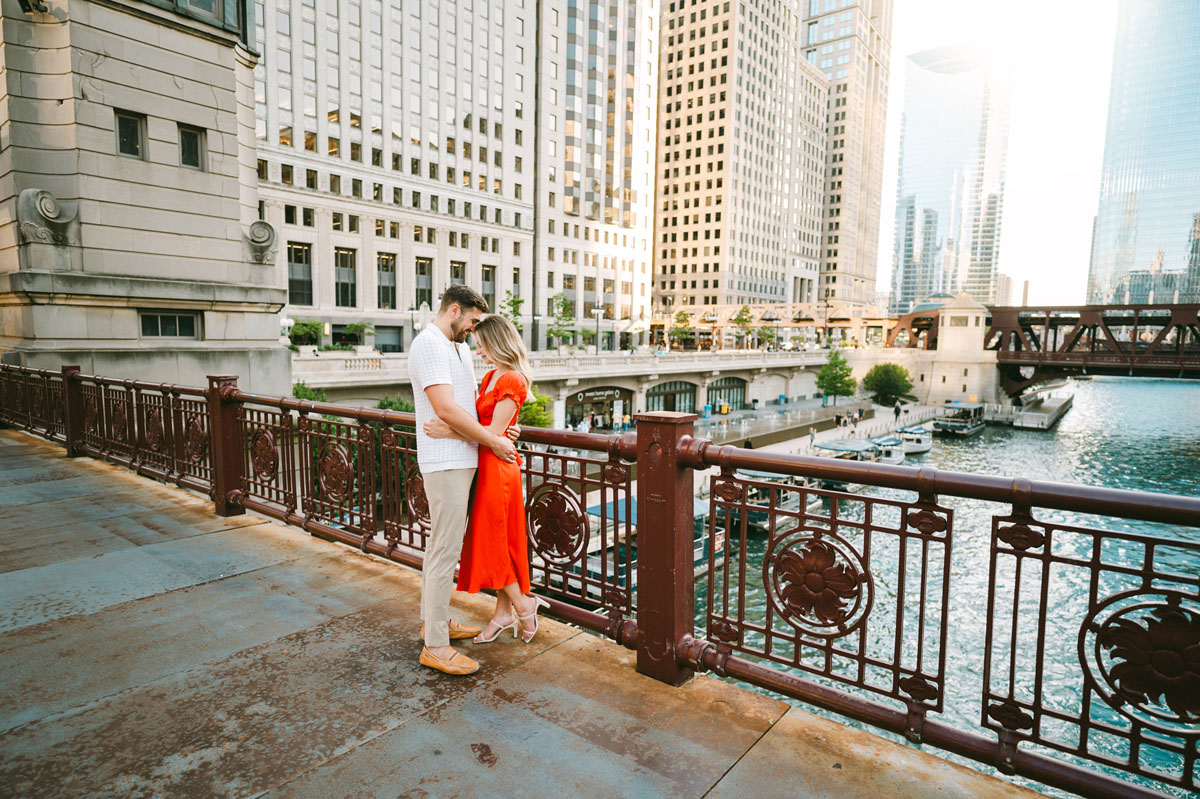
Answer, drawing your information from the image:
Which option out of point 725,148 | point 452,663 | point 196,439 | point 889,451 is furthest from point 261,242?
point 725,148

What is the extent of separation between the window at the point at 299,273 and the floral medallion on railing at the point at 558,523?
5178 centimetres

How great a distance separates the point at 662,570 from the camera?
11.3 ft

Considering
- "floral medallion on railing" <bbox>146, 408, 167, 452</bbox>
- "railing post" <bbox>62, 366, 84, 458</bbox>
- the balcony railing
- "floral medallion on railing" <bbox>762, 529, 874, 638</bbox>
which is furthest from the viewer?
the balcony railing

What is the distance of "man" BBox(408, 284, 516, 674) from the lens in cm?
343

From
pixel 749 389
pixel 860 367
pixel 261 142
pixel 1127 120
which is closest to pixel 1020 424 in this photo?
pixel 860 367

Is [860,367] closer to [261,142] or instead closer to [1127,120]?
[261,142]

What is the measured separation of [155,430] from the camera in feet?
26.8

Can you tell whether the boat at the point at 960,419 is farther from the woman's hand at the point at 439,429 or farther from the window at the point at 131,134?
the woman's hand at the point at 439,429

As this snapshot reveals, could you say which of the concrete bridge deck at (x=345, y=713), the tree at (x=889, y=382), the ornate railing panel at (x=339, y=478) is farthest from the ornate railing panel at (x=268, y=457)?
the tree at (x=889, y=382)

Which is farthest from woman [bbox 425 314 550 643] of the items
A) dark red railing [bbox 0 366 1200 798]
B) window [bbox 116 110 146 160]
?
window [bbox 116 110 146 160]

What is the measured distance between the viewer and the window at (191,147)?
41.1 feet

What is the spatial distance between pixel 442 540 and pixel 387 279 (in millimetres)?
57857

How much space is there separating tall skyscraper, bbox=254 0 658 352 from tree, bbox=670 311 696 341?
20.8 feet

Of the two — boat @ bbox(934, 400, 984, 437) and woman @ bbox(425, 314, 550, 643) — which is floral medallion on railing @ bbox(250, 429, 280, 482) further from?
boat @ bbox(934, 400, 984, 437)
